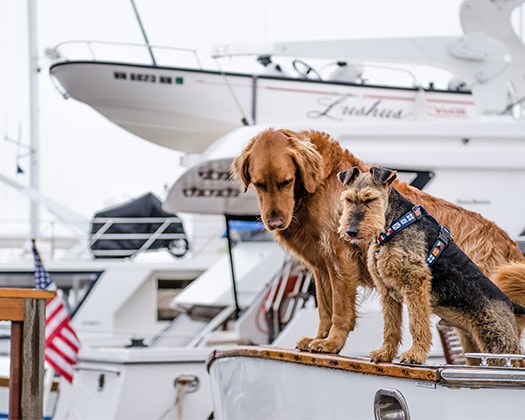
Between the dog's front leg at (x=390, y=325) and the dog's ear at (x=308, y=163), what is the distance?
0.61 metres

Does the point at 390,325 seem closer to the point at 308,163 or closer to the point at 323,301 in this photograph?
the point at 323,301

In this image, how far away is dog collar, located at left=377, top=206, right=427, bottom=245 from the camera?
3770mm

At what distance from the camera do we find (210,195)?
9.72m

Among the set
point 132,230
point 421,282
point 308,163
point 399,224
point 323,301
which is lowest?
point 421,282

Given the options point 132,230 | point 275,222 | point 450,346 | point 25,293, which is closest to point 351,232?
point 275,222

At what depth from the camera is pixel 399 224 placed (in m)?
3.78

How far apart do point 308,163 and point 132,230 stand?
15.9 m

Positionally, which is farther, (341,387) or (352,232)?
(341,387)

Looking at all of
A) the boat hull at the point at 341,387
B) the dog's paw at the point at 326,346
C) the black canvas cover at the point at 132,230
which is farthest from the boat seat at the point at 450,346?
the black canvas cover at the point at 132,230

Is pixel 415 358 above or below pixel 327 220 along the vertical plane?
below

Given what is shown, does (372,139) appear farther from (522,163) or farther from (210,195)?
(210,195)

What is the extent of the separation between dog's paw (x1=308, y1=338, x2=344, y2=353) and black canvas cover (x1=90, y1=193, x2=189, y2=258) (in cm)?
1291

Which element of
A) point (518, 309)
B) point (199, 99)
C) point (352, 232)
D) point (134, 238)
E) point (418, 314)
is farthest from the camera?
point (134, 238)

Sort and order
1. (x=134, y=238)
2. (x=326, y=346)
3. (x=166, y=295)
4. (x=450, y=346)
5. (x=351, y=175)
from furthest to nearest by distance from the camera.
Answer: (x=134, y=238), (x=166, y=295), (x=450, y=346), (x=326, y=346), (x=351, y=175)
